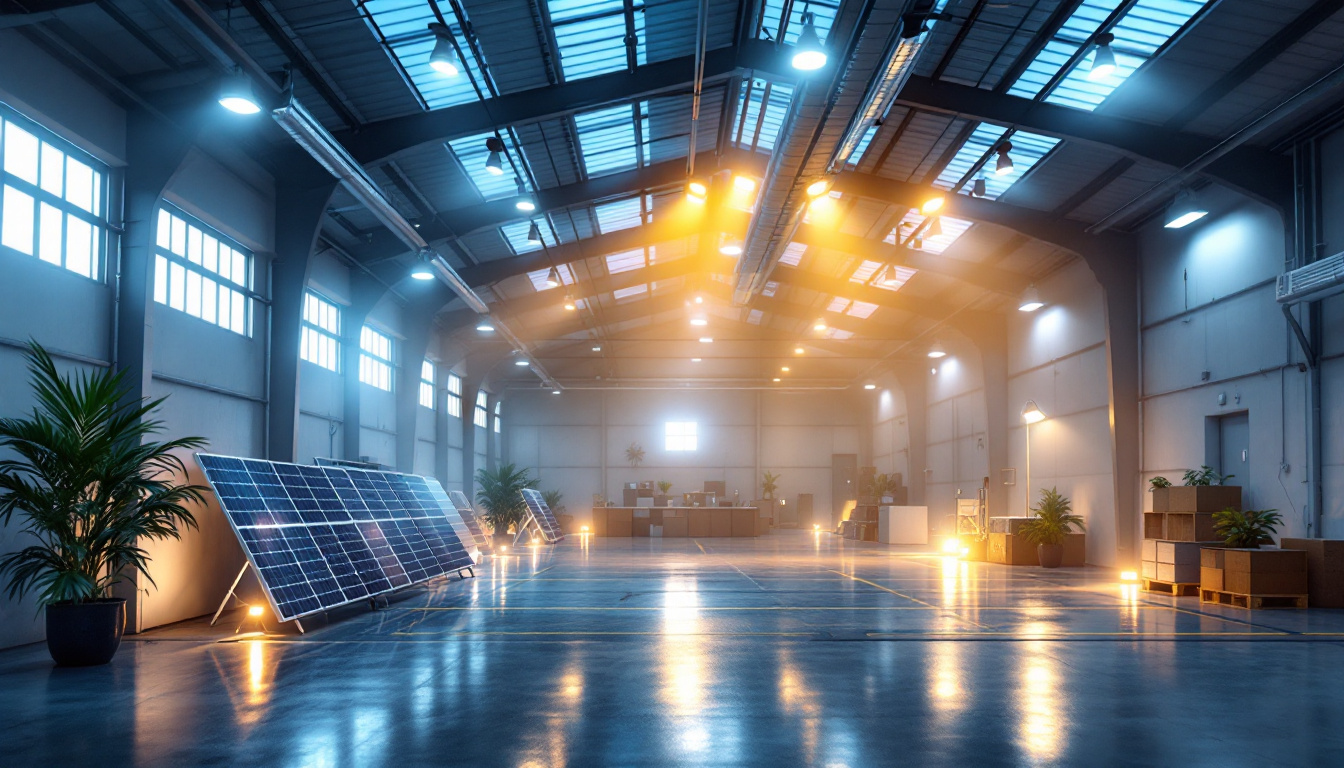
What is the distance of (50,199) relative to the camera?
870 centimetres

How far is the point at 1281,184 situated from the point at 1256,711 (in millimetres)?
9568

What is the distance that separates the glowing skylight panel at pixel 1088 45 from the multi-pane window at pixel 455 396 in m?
18.5

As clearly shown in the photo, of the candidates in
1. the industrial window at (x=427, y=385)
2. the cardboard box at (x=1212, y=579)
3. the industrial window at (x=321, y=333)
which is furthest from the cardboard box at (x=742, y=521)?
the cardboard box at (x=1212, y=579)

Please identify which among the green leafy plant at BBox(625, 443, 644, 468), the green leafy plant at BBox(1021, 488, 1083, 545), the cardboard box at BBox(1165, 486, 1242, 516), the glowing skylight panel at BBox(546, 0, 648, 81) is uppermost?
the glowing skylight panel at BBox(546, 0, 648, 81)

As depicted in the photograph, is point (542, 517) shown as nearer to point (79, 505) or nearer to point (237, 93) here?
point (237, 93)

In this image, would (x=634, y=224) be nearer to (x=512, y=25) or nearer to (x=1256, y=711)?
(x=512, y=25)

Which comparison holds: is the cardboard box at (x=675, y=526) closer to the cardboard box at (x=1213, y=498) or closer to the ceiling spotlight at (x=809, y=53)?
the cardboard box at (x=1213, y=498)

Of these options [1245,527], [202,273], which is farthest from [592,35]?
[1245,527]

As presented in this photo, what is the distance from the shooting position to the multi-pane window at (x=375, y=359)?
18.7 metres

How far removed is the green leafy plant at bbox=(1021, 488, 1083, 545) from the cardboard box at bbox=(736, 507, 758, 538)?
12989 mm

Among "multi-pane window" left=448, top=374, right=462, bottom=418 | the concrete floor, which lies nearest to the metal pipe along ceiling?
the concrete floor

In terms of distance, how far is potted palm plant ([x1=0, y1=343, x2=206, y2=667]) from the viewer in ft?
22.6

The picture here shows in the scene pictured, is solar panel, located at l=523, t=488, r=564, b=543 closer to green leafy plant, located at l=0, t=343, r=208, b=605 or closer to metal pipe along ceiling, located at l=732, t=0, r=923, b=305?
metal pipe along ceiling, located at l=732, t=0, r=923, b=305

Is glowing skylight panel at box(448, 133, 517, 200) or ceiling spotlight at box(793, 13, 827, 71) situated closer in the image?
ceiling spotlight at box(793, 13, 827, 71)
